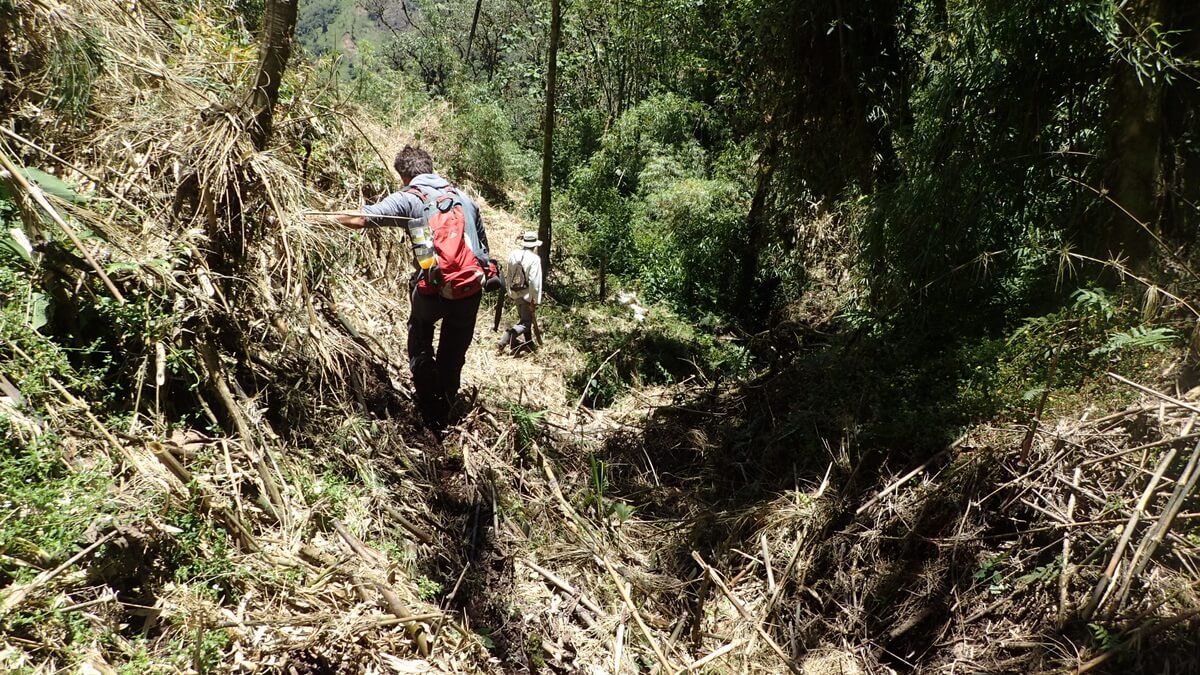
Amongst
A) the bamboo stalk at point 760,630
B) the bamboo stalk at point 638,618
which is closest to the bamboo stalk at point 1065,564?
the bamboo stalk at point 760,630

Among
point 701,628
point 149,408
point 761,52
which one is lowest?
point 701,628

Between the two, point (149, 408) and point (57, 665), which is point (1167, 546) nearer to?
point (57, 665)

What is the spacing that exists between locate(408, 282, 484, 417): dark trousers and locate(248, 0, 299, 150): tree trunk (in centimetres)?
113

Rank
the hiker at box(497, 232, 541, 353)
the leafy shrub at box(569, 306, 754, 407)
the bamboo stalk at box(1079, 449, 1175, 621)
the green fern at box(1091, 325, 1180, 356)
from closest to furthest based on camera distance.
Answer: the bamboo stalk at box(1079, 449, 1175, 621)
the green fern at box(1091, 325, 1180, 356)
the leafy shrub at box(569, 306, 754, 407)
the hiker at box(497, 232, 541, 353)

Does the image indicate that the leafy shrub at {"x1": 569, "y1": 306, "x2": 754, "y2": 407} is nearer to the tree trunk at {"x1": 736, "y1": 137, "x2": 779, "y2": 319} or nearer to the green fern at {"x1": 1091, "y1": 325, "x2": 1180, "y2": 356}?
the tree trunk at {"x1": 736, "y1": 137, "x2": 779, "y2": 319}

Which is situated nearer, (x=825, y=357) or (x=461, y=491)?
(x=461, y=491)

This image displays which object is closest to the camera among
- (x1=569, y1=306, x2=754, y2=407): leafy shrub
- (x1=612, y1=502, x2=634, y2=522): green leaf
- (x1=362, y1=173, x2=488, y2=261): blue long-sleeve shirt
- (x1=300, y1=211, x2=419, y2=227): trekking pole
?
(x1=300, y1=211, x2=419, y2=227): trekking pole

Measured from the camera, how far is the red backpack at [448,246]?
4.04 m

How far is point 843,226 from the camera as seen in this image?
8.03m

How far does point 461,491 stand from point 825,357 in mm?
2839

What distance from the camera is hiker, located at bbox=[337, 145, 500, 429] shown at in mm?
4023

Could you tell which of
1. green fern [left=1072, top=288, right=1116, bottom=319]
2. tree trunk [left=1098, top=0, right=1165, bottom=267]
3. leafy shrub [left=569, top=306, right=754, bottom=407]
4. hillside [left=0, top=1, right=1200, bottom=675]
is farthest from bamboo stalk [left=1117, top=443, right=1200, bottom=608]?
leafy shrub [left=569, top=306, right=754, bottom=407]

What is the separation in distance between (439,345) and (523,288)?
134 inches

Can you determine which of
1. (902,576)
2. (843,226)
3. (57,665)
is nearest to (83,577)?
(57,665)
